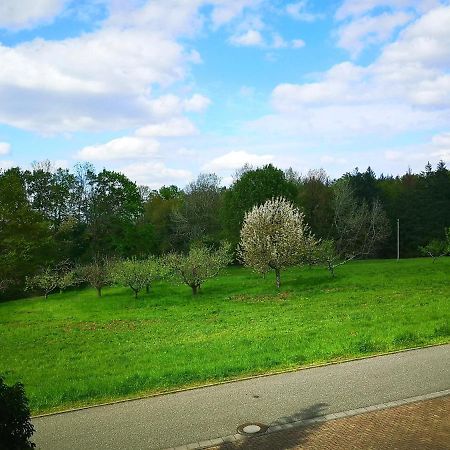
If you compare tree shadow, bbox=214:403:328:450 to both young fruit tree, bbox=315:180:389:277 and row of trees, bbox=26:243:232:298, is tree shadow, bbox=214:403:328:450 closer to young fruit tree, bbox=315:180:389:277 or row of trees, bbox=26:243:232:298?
row of trees, bbox=26:243:232:298

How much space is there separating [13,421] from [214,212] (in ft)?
198

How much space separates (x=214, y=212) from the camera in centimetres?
6725

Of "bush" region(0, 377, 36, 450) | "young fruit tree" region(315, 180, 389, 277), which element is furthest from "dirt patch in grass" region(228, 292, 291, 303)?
"young fruit tree" region(315, 180, 389, 277)

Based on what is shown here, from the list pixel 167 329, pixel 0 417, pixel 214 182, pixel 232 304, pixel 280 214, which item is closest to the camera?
pixel 0 417

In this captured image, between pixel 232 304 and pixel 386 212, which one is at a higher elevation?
pixel 386 212

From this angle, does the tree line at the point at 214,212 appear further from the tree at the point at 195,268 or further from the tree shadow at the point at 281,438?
the tree shadow at the point at 281,438

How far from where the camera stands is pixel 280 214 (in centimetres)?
3666

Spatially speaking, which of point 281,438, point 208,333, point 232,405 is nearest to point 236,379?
point 232,405

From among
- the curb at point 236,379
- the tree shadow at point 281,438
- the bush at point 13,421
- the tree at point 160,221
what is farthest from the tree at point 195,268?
the bush at point 13,421

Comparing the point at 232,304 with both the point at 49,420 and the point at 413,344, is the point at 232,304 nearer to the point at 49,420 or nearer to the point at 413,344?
the point at 413,344

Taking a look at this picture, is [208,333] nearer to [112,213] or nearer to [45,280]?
[45,280]

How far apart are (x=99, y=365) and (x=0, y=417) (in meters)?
8.98

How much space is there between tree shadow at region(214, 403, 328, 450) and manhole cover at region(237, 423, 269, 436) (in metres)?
0.13

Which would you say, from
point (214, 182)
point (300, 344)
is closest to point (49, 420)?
point (300, 344)
